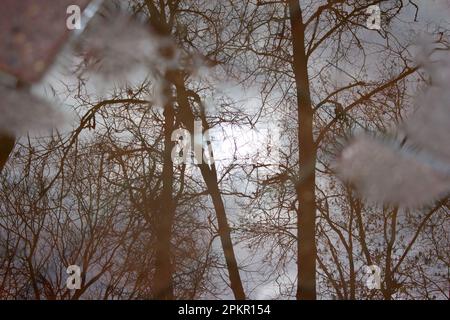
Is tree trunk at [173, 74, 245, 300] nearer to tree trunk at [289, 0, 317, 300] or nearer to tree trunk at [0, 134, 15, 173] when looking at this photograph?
tree trunk at [289, 0, 317, 300]

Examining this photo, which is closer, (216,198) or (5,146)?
(5,146)

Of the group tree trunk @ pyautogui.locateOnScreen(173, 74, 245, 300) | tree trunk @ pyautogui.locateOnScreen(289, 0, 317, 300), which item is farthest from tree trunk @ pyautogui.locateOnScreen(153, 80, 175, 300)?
tree trunk @ pyautogui.locateOnScreen(289, 0, 317, 300)

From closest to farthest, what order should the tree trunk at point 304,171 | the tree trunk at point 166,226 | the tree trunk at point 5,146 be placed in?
the tree trunk at point 304,171 < the tree trunk at point 5,146 < the tree trunk at point 166,226

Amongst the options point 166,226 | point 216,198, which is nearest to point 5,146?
point 166,226

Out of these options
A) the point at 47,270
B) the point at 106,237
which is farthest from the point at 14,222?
the point at 106,237

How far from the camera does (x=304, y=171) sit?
454cm

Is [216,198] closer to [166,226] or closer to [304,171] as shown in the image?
[166,226]

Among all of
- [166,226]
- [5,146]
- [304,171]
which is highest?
[5,146]

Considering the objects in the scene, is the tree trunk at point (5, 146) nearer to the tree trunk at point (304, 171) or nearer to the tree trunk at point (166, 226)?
the tree trunk at point (166, 226)

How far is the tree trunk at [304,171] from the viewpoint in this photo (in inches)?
163

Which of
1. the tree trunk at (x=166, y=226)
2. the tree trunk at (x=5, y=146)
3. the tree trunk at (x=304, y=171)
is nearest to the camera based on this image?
the tree trunk at (x=304, y=171)

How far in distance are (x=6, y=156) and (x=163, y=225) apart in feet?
6.11

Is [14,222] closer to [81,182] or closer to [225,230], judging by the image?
[81,182]

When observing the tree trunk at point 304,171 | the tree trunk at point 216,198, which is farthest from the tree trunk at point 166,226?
the tree trunk at point 304,171
